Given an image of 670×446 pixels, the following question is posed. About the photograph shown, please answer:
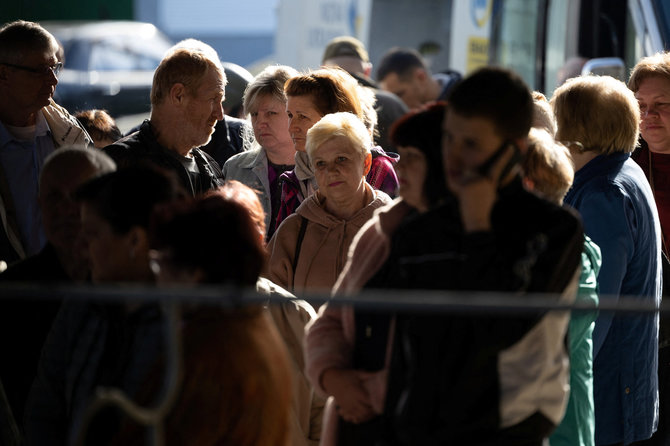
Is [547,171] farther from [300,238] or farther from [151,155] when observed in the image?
[151,155]

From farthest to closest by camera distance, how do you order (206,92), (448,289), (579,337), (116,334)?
(206,92) < (579,337) < (116,334) < (448,289)

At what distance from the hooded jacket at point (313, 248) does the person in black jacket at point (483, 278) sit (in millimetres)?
1536

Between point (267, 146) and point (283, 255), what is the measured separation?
1134 mm

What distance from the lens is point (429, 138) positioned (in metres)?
2.49

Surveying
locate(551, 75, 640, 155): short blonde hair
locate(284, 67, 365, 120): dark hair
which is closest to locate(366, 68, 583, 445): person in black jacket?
locate(551, 75, 640, 155): short blonde hair

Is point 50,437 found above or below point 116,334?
below

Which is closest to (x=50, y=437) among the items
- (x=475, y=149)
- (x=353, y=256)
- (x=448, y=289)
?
(x=353, y=256)

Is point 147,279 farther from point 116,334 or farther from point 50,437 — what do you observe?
point 50,437

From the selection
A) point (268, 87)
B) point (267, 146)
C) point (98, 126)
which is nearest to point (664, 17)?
point (268, 87)

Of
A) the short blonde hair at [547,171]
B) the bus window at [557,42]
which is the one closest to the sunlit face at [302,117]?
the short blonde hair at [547,171]

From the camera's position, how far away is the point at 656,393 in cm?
381

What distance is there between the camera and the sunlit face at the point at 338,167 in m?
3.99

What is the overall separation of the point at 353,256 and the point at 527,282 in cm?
52

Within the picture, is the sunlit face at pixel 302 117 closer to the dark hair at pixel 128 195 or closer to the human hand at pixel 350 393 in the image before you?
the dark hair at pixel 128 195
